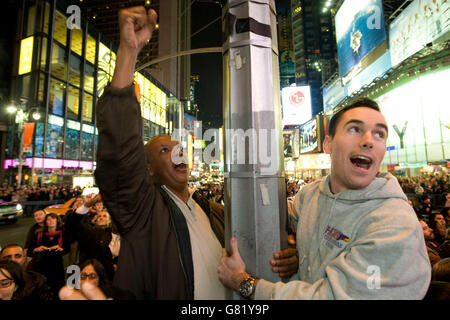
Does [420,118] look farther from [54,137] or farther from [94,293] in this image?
[54,137]

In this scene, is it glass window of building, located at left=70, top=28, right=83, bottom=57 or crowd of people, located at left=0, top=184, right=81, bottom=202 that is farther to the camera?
glass window of building, located at left=70, top=28, right=83, bottom=57

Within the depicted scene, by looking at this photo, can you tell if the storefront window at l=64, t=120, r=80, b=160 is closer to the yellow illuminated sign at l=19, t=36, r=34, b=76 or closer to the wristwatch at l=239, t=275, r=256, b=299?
the yellow illuminated sign at l=19, t=36, r=34, b=76

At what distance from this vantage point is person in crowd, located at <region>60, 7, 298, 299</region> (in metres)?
1.42

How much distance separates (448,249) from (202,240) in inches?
184

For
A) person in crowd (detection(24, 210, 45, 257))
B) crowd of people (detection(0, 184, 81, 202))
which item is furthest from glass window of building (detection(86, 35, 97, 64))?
person in crowd (detection(24, 210, 45, 257))

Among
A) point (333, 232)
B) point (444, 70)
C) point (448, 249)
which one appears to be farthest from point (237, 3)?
point (444, 70)

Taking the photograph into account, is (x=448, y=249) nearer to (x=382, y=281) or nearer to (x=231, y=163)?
(x=382, y=281)

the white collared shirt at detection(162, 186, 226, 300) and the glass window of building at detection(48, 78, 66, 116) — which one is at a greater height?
the glass window of building at detection(48, 78, 66, 116)

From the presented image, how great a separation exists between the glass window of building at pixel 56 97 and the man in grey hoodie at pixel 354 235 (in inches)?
1441

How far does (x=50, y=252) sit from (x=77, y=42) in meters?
38.6

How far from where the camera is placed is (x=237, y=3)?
1.81m

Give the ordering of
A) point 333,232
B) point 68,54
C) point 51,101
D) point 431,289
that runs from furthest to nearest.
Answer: point 68,54, point 51,101, point 431,289, point 333,232

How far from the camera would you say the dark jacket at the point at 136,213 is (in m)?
1.42

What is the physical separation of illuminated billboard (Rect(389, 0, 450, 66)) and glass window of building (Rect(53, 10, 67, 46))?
37487 mm
